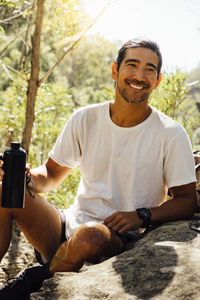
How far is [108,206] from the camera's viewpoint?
2438mm

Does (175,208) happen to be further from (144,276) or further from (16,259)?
(16,259)

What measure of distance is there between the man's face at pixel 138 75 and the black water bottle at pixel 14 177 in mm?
811

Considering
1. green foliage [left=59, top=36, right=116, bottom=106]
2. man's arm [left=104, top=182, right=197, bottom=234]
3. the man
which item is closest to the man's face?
the man

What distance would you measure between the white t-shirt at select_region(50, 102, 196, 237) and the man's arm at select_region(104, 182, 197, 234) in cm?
7

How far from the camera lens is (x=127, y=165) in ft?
8.02

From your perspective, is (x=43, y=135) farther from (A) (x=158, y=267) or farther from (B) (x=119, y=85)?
(A) (x=158, y=267)

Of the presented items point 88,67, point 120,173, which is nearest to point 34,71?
point 120,173

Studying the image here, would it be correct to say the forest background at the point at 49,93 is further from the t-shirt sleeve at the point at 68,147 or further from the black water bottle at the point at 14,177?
the black water bottle at the point at 14,177

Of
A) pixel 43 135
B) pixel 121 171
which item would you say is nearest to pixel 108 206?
pixel 121 171

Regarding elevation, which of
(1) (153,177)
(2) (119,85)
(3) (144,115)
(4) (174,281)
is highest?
(2) (119,85)

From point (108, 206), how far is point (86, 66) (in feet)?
74.7

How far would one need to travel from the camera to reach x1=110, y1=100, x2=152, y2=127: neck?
2.53m

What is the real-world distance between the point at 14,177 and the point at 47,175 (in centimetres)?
57

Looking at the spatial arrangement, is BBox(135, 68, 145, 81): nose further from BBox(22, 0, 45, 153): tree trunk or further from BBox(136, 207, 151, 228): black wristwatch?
BBox(22, 0, 45, 153): tree trunk
